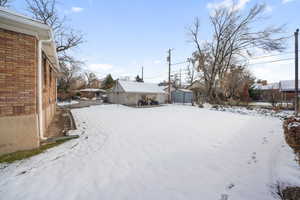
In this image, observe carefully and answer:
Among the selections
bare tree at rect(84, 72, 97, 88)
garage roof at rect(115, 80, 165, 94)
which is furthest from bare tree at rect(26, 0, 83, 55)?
bare tree at rect(84, 72, 97, 88)

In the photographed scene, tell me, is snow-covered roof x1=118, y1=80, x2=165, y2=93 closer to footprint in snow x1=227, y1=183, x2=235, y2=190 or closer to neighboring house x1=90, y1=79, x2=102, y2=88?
footprint in snow x1=227, y1=183, x2=235, y2=190

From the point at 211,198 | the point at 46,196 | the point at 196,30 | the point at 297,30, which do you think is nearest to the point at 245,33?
the point at 196,30

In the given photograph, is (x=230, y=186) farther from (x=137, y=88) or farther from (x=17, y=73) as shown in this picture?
(x=137, y=88)

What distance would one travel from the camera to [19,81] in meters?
3.63

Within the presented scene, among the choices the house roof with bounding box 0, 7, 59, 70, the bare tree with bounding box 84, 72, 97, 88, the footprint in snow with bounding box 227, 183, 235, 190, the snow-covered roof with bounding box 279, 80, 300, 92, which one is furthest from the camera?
the bare tree with bounding box 84, 72, 97, 88

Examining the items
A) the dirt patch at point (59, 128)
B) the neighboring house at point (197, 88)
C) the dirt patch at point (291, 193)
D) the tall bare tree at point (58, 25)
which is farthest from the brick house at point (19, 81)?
the neighboring house at point (197, 88)

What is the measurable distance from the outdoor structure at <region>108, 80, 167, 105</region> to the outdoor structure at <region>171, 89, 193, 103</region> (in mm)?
2070

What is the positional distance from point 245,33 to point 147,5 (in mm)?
16989

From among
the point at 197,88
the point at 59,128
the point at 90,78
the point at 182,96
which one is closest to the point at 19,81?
the point at 59,128

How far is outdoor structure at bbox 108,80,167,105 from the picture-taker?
74.1ft

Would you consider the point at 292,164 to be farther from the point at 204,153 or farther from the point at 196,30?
the point at 196,30

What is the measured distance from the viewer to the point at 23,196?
2.15 m

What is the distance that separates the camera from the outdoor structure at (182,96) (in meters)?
25.4

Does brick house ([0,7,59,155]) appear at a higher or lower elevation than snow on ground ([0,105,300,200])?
higher
